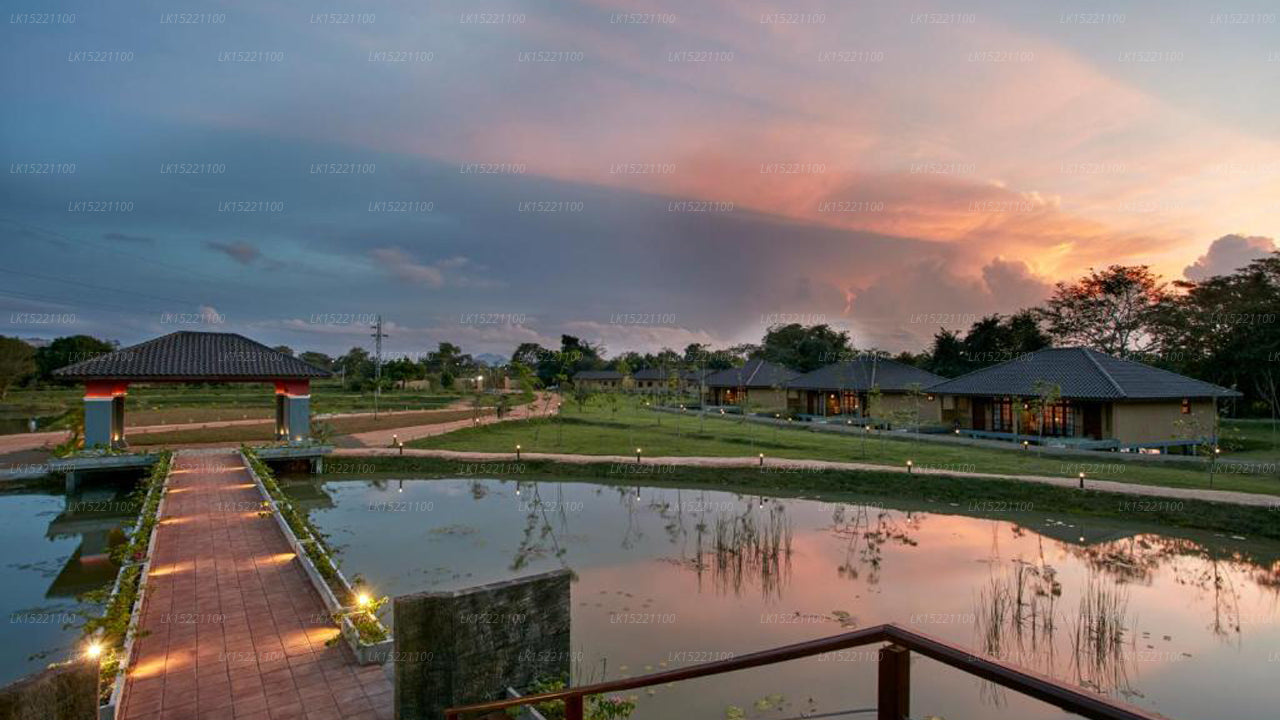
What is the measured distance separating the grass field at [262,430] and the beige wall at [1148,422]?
28.3m

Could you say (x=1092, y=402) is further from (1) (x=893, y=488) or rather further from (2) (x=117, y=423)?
(2) (x=117, y=423)

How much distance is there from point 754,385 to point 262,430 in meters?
27.0

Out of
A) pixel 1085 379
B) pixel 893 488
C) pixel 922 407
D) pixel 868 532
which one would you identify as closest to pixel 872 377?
pixel 922 407

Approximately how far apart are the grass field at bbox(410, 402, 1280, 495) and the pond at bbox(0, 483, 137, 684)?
9778 mm

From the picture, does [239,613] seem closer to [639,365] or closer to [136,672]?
[136,672]

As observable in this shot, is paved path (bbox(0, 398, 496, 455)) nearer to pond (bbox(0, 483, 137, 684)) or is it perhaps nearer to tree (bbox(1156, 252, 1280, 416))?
pond (bbox(0, 483, 137, 684))

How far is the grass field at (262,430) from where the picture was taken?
22406 millimetres

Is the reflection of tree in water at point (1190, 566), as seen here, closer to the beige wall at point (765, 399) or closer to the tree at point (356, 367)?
the beige wall at point (765, 399)

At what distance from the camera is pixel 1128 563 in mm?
10555

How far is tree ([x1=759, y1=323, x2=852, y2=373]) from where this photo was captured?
51656mm

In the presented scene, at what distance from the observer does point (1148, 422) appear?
2238cm

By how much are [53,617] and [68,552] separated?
13.8 ft

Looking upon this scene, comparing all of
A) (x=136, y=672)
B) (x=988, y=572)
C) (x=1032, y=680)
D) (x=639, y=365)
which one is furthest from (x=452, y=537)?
(x=639, y=365)

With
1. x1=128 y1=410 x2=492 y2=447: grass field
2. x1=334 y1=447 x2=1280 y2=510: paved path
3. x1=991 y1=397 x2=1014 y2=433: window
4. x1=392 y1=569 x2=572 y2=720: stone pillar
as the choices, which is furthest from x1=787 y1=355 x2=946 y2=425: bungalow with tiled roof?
x1=392 y1=569 x2=572 y2=720: stone pillar
